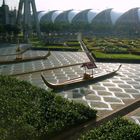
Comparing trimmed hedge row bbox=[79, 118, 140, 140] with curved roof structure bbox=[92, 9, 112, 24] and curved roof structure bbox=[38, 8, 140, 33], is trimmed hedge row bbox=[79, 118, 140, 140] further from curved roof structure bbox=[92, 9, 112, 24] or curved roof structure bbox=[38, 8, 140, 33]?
curved roof structure bbox=[92, 9, 112, 24]

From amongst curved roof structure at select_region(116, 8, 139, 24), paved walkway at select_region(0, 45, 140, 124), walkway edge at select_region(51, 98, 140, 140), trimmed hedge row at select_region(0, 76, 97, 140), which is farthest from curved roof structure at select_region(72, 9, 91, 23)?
trimmed hedge row at select_region(0, 76, 97, 140)

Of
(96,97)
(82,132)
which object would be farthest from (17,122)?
(96,97)

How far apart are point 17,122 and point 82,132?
88.1 inches

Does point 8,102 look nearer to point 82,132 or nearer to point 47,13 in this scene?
point 82,132

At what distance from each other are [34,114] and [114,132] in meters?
2.62

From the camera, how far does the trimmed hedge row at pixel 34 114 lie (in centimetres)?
743

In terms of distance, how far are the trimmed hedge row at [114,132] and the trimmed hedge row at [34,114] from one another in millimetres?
1294

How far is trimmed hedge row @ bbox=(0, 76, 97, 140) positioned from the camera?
7426 mm

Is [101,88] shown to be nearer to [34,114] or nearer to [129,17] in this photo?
[34,114]

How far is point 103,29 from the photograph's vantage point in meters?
86.8

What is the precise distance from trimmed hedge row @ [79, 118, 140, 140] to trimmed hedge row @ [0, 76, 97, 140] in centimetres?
129

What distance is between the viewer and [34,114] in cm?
851

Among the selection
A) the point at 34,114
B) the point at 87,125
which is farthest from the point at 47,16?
the point at 34,114

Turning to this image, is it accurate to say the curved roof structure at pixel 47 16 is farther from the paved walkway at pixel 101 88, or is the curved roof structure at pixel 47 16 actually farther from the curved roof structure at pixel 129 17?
the paved walkway at pixel 101 88
